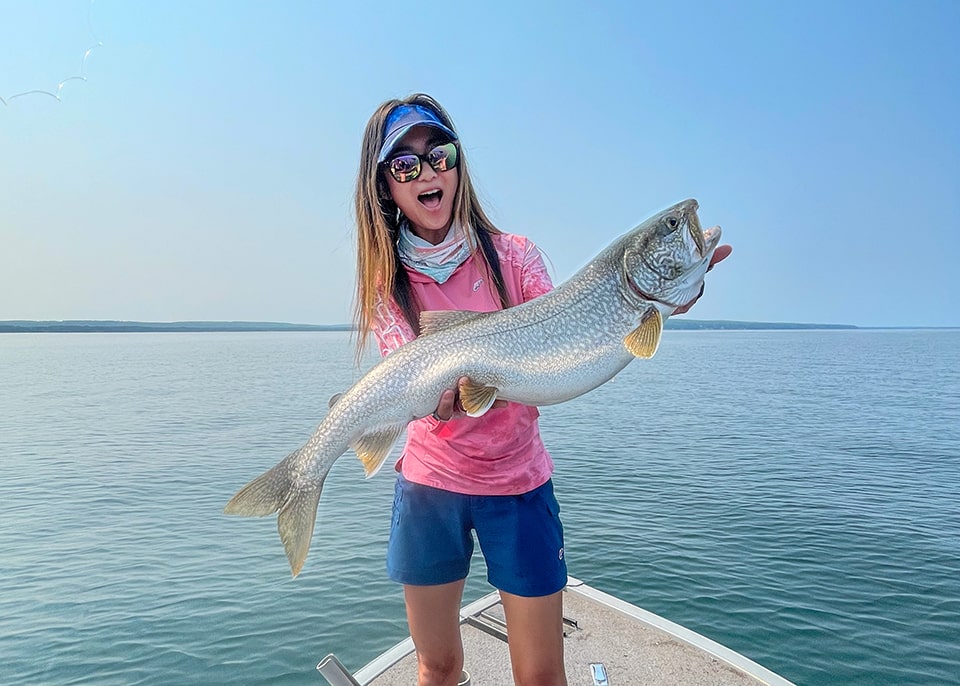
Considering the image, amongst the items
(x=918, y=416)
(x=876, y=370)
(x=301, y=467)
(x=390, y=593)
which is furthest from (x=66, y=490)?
(x=876, y=370)

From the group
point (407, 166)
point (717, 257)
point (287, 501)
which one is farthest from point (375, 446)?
point (717, 257)

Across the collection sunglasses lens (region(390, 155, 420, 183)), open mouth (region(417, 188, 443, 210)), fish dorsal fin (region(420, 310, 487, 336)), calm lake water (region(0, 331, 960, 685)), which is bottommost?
calm lake water (region(0, 331, 960, 685))

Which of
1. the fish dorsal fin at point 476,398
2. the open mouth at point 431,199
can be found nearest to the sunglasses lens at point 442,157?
the open mouth at point 431,199

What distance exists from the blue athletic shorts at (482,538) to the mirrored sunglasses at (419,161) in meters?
1.49

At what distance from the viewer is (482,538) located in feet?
10.1

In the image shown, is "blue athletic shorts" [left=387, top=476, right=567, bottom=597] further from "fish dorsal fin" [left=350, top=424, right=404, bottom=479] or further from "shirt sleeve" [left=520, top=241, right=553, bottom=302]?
"shirt sleeve" [left=520, top=241, right=553, bottom=302]

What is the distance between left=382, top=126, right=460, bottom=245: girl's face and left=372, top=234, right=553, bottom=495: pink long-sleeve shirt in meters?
0.27

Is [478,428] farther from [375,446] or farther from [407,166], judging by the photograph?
[407,166]

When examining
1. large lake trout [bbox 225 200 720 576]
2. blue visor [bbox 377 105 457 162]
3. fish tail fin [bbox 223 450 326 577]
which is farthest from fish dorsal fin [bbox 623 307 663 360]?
fish tail fin [bbox 223 450 326 577]

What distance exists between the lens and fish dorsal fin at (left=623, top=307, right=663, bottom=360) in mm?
2912

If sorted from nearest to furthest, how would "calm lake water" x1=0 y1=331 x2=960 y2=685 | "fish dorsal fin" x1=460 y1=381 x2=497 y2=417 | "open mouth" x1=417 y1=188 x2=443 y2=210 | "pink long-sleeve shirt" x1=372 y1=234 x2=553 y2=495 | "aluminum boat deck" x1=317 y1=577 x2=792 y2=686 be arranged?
"fish dorsal fin" x1=460 y1=381 x2=497 y2=417, "pink long-sleeve shirt" x1=372 y1=234 x2=553 y2=495, "open mouth" x1=417 y1=188 x2=443 y2=210, "aluminum boat deck" x1=317 y1=577 x2=792 y2=686, "calm lake water" x1=0 y1=331 x2=960 y2=685

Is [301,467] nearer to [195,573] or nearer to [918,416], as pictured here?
[195,573]

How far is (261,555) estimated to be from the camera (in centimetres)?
1095

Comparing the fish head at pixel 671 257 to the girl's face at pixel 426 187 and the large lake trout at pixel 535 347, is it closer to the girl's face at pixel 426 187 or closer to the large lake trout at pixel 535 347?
the large lake trout at pixel 535 347
